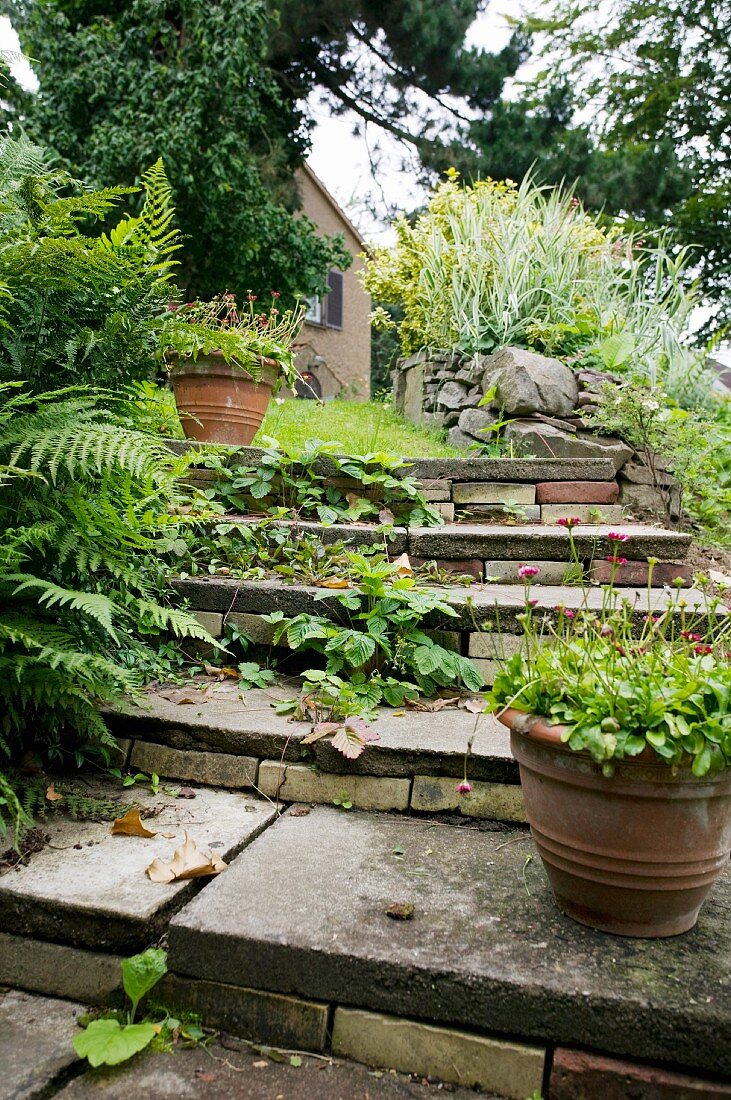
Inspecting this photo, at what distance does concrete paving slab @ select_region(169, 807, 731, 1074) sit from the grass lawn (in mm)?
2221

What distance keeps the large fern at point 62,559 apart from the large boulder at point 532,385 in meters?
2.83

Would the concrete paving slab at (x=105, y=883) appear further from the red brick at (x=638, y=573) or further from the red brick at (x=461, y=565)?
the red brick at (x=638, y=573)

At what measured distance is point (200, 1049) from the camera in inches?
49.2

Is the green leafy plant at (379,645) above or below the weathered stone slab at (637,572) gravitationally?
below

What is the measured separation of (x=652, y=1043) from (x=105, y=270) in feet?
6.11

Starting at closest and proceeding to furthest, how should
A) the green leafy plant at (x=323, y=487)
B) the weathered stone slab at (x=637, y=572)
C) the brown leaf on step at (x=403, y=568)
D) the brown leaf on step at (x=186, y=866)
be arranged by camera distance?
the brown leaf on step at (x=186, y=866), the brown leaf on step at (x=403, y=568), the weathered stone slab at (x=637, y=572), the green leafy plant at (x=323, y=487)

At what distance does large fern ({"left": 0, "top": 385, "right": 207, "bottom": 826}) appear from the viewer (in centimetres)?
150

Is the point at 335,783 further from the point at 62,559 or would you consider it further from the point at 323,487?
the point at 323,487

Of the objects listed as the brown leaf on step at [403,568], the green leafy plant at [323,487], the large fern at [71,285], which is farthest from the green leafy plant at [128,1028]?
the green leafy plant at [323,487]

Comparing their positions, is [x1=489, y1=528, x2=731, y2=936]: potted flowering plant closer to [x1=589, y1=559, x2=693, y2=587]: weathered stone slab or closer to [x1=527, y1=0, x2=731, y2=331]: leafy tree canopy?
[x1=589, y1=559, x2=693, y2=587]: weathered stone slab

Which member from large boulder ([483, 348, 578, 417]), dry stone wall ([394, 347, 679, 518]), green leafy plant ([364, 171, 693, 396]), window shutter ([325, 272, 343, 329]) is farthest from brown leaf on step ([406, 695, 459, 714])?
window shutter ([325, 272, 343, 329])

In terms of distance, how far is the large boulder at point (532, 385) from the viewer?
14.1ft

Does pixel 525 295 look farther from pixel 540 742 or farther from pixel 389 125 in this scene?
pixel 389 125

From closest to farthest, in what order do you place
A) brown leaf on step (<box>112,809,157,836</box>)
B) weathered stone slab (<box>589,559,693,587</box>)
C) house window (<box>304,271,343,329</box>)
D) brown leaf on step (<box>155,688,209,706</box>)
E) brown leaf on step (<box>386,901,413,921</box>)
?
1. brown leaf on step (<box>386,901,413,921</box>)
2. brown leaf on step (<box>112,809,157,836</box>)
3. brown leaf on step (<box>155,688,209,706</box>)
4. weathered stone slab (<box>589,559,693,587</box>)
5. house window (<box>304,271,343,329</box>)
